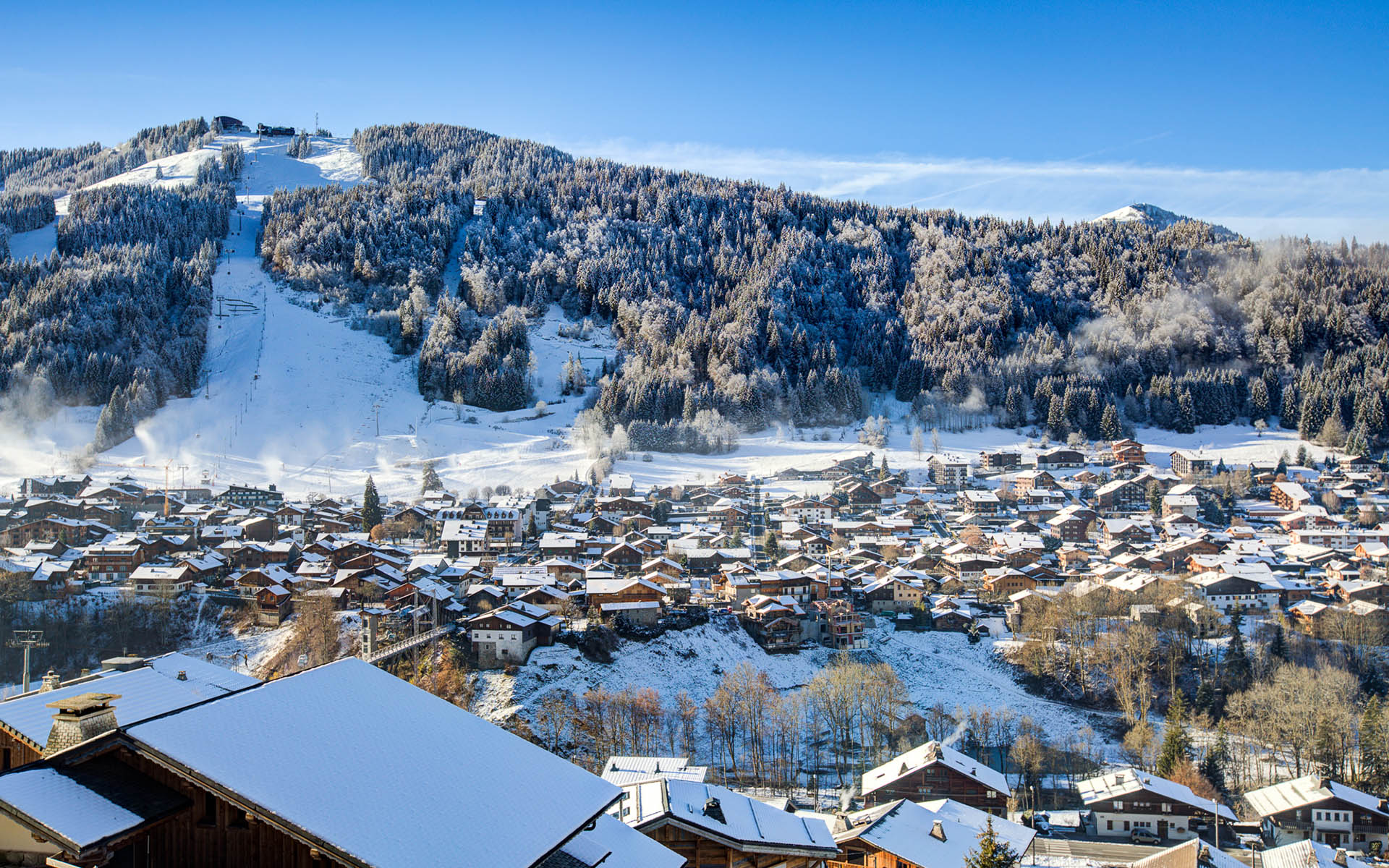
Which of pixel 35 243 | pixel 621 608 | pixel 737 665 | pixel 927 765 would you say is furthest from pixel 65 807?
pixel 35 243

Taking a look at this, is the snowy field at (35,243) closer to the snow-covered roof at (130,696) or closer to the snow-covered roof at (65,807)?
the snow-covered roof at (130,696)

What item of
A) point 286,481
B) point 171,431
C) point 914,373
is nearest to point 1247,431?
point 914,373

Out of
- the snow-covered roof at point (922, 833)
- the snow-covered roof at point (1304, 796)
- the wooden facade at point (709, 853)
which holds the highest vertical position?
the wooden facade at point (709, 853)

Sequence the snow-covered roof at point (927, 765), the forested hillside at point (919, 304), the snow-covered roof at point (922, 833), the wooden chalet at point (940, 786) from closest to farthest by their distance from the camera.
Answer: the snow-covered roof at point (922, 833) → the wooden chalet at point (940, 786) → the snow-covered roof at point (927, 765) → the forested hillside at point (919, 304)

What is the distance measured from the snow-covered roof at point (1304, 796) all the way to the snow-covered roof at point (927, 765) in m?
4.90

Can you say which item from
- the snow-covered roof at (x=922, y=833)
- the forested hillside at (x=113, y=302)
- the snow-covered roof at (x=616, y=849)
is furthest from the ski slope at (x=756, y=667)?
the forested hillside at (x=113, y=302)

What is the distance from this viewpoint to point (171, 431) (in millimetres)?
50750

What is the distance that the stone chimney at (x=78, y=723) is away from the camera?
13.4 ft

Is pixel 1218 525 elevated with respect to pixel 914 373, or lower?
lower

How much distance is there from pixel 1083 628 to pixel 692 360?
42862 mm

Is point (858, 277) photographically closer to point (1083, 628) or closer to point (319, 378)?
point (319, 378)

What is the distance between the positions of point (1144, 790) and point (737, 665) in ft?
30.6

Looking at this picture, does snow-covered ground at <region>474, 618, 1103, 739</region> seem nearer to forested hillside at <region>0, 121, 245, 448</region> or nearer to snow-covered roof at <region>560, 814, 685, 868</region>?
snow-covered roof at <region>560, 814, 685, 868</region>

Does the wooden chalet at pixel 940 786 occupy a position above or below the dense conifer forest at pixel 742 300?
below
